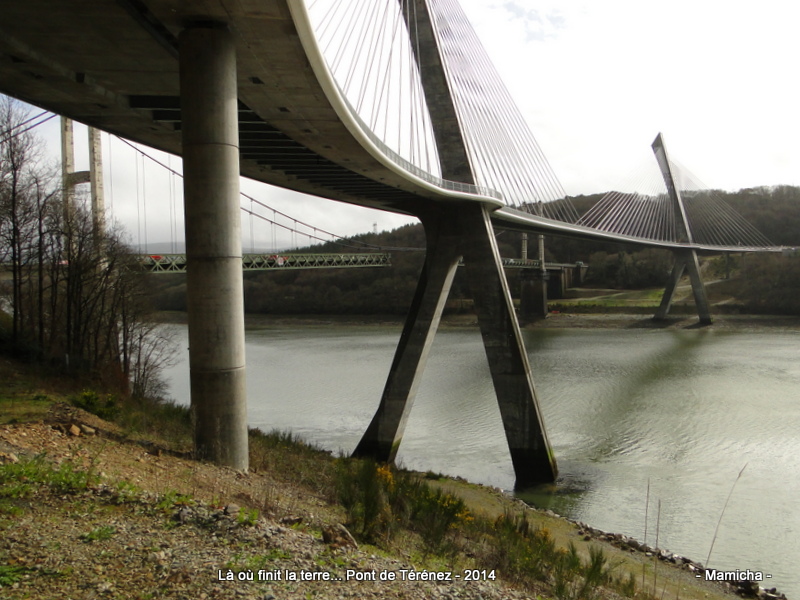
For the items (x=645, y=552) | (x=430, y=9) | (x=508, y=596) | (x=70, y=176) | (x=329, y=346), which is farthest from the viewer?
(x=329, y=346)

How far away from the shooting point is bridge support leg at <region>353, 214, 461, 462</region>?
15344 millimetres

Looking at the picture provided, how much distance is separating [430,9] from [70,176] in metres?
11.2

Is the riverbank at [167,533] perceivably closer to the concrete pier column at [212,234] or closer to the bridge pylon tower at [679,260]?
the concrete pier column at [212,234]

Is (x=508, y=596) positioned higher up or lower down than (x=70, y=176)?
lower down

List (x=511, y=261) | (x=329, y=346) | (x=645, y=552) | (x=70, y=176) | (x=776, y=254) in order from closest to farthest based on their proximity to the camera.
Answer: (x=645, y=552)
(x=70, y=176)
(x=329, y=346)
(x=511, y=261)
(x=776, y=254)

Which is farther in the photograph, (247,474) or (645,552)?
(645,552)

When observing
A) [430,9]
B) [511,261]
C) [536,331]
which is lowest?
[536,331]

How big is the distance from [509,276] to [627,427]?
61.1m

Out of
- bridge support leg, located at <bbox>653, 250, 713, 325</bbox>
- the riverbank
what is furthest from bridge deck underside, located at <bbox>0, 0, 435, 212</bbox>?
bridge support leg, located at <bbox>653, 250, 713, 325</bbox>

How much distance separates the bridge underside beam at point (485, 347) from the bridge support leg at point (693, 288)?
137 ft

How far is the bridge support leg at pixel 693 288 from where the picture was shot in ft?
171

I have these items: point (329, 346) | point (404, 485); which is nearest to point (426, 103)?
point (404, 485)

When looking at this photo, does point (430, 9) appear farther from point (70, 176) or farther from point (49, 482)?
point (49, 482)

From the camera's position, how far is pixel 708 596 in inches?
312
